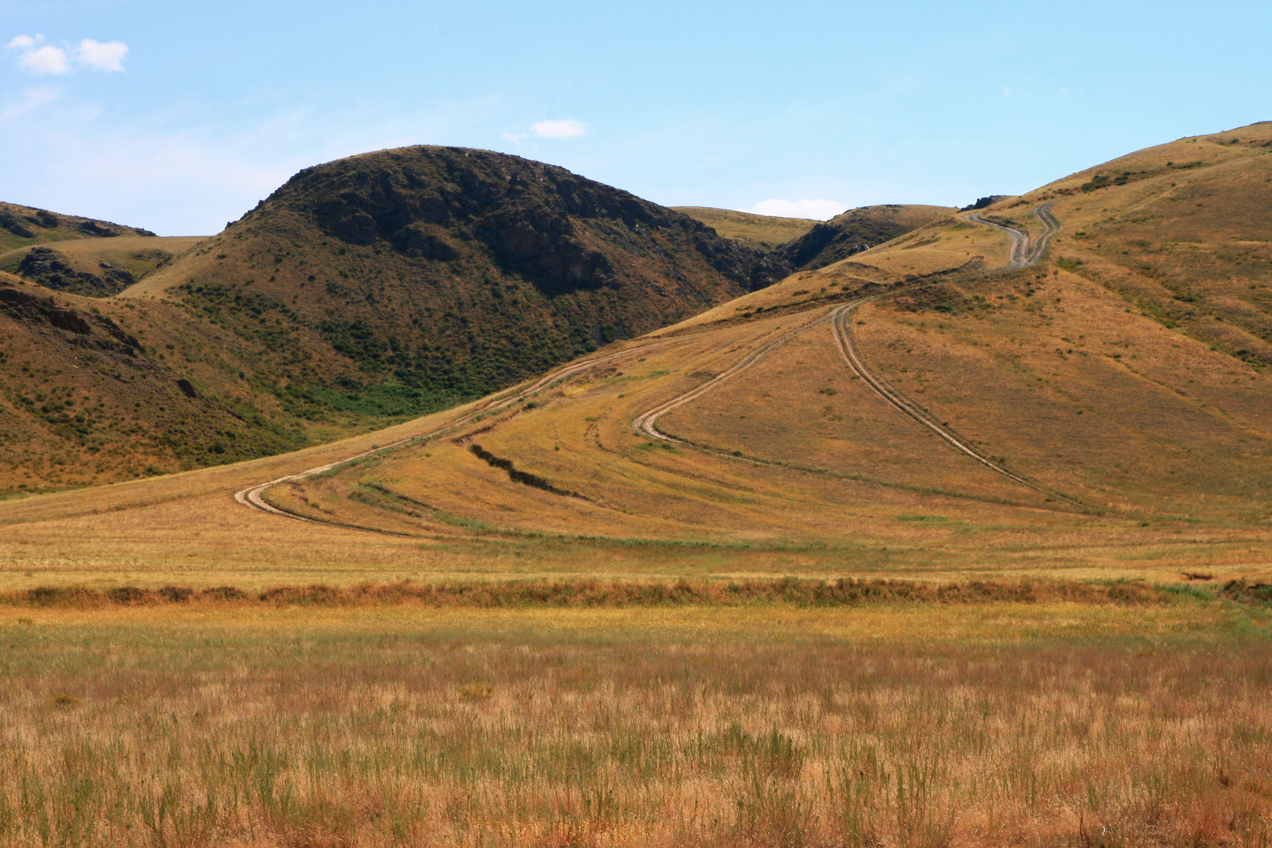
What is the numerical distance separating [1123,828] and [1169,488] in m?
47.6

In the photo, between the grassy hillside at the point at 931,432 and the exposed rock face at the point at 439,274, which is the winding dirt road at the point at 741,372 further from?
the exposed rock face at the point at 439,274

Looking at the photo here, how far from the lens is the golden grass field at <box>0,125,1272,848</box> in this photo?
243 inches

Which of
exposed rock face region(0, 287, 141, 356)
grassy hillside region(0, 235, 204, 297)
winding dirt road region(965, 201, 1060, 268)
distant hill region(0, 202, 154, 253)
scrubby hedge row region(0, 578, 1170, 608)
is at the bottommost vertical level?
scrubby hedge row region(0, 578, 1170, 608)

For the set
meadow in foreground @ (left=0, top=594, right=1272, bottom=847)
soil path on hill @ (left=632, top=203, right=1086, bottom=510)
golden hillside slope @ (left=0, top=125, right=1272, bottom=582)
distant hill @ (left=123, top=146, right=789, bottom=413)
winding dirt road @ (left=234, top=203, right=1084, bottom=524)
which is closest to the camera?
meadow in foreground @ (left=0, top=594, right=1272, bottom=847)

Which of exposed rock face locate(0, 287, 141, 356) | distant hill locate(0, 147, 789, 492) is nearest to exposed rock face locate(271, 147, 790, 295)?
distant hill locate(0, 147, 789, 492)

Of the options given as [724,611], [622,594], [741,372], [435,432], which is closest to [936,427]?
[741,372]

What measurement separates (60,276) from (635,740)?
534 feet

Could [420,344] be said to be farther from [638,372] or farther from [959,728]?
[959,728]

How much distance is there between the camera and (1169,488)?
149ft

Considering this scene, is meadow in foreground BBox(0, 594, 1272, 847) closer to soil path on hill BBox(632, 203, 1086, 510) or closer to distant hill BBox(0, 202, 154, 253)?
soil path on hill BBox(632, 203, 1086, 510)

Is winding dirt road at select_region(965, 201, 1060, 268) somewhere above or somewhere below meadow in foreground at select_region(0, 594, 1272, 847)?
above

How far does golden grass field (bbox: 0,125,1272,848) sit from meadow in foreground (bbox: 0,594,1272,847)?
0.17ft

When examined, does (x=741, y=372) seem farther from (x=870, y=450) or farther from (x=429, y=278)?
(x=429, y=278)

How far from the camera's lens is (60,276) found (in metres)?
138
